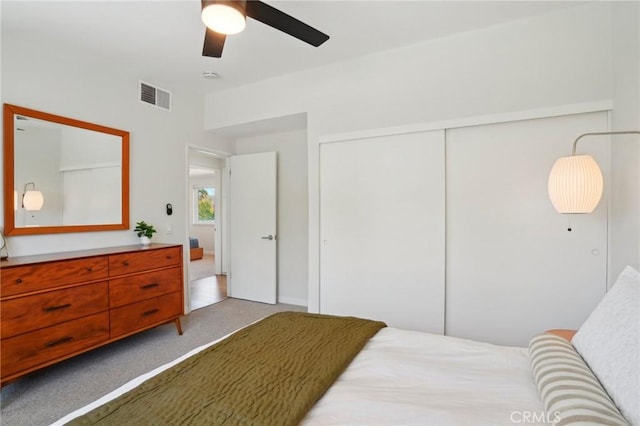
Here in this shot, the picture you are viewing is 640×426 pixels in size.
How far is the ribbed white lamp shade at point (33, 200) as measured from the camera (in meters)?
2.48

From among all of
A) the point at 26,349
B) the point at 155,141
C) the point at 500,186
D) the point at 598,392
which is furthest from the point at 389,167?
the point at 26,349

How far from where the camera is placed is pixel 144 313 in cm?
279

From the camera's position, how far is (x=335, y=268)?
3.27 meters

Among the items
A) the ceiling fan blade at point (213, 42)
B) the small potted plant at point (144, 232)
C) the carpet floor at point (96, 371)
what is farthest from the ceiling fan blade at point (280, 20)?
the carpet floor at point (96, 371)

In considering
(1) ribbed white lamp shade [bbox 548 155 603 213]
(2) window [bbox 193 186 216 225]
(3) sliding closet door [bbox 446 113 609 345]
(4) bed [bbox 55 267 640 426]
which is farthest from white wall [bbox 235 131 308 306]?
(2) window [bbox 193 186 216 225]

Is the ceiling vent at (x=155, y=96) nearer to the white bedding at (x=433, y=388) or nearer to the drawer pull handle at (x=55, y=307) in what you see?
the drawer pull handle at (x=55, y=307)

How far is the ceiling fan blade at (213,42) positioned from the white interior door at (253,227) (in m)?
2.10

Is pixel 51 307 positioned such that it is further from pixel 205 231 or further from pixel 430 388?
pixel 205 231

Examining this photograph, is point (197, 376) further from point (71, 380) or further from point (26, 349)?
point (71, 380)

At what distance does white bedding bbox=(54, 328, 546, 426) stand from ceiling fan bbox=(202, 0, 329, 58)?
1725 millimetres

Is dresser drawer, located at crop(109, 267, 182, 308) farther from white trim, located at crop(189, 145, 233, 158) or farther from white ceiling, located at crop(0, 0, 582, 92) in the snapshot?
white ceiling, located at crop(0, 0, 582, 92)

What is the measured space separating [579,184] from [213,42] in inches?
93.3

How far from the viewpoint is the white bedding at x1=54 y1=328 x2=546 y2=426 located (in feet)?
3.15

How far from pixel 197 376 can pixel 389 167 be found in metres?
2.40
